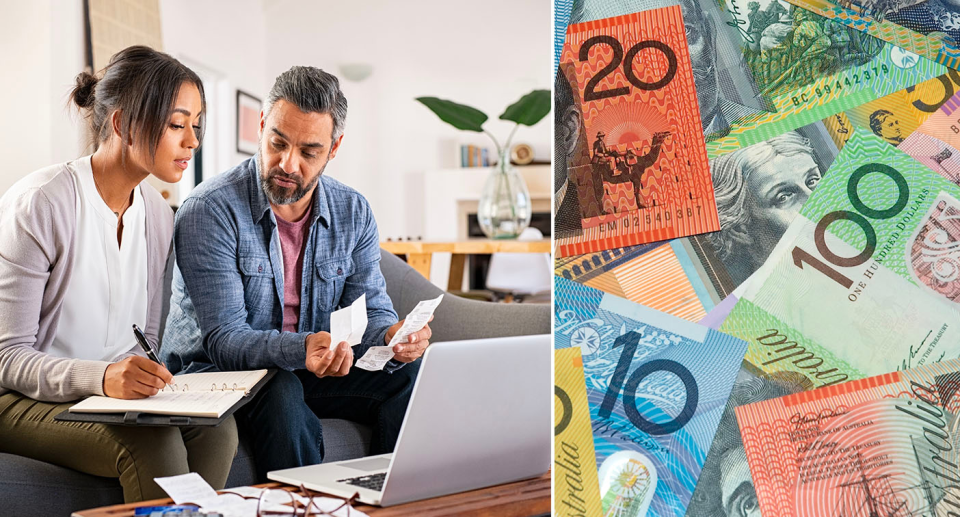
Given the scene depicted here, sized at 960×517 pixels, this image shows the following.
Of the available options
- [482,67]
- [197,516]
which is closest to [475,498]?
[197,516]

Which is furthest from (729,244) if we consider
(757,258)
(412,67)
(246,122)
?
(412,67)

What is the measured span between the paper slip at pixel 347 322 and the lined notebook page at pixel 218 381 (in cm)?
12

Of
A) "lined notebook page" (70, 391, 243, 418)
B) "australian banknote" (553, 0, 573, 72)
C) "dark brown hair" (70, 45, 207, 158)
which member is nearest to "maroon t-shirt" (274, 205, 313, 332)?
"dark brown hair" (70, 45, 207, 158)

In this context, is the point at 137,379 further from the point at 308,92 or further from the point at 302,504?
the point at 308,92

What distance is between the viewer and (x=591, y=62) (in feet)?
2.00

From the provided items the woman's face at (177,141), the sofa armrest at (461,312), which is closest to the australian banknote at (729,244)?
the woman's face at (177,141)

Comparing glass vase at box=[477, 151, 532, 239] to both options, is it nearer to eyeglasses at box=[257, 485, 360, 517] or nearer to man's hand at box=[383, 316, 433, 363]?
man's hand at box=[383, 316, 433, 363]

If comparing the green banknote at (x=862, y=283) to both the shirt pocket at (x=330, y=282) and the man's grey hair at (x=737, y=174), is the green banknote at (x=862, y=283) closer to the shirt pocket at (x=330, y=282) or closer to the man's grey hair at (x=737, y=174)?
the man's grey hair at (x=737, y=174)

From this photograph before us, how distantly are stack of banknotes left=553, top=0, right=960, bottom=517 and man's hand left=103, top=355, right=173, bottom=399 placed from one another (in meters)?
0.69

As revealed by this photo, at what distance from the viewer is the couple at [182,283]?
45.3 inches

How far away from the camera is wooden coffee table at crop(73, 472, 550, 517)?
0.78m

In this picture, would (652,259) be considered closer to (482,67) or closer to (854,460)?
(854,460)

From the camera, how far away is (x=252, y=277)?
149 cm

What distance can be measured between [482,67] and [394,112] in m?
0.77
